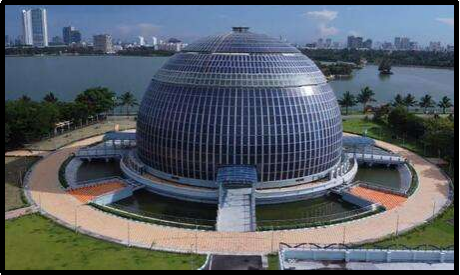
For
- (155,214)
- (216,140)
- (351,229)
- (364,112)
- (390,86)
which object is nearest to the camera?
(351,229)

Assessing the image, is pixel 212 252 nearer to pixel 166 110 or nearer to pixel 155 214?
pixel 155 214

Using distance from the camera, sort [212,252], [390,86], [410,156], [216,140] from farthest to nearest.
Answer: [390,86] → [410,156] → [216,140] → [212,252]

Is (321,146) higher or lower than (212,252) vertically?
higher

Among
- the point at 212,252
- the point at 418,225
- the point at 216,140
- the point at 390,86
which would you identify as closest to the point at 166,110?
the point at 216,140

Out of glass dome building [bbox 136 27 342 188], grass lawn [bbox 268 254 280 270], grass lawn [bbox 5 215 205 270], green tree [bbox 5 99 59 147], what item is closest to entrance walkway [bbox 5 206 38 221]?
grass lawn [bbox 5 215 205 270]

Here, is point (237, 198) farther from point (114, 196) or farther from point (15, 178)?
point (15, 178)

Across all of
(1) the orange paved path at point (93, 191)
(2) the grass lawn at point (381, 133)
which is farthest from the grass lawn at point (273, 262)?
(2) the grass lawn at point (381, 133)
